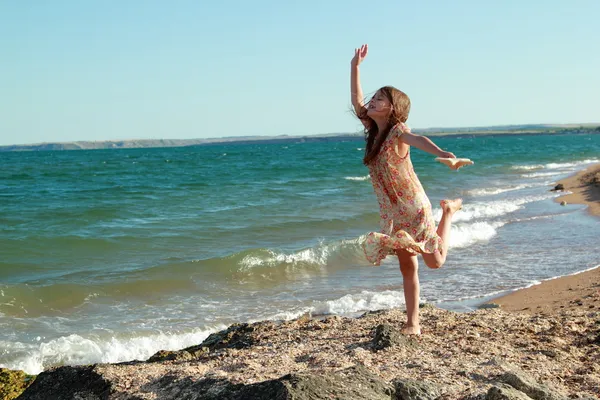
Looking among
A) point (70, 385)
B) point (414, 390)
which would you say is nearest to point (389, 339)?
point (414, 390)

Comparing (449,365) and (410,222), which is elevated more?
(410,222)

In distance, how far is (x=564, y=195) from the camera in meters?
22.7

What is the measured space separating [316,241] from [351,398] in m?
11.0

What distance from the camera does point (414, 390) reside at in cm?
367

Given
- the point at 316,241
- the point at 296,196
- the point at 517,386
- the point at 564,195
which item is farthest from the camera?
the point at 296,196

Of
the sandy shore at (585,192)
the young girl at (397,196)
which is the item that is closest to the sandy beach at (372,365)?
the young girl at (397,196)

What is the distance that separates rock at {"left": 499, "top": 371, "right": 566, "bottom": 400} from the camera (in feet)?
12.1

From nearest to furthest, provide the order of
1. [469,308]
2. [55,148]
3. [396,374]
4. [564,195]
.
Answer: [396,374]
[469,308]
[564,195]
[55,148]

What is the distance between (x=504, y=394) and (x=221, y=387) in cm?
146

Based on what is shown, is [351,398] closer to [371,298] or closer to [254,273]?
[371,298]

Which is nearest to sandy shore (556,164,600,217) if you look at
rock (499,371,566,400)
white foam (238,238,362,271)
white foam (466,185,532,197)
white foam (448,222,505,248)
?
white foam (466,185,532,197)

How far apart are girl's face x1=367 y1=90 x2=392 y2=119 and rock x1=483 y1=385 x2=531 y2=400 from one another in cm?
219

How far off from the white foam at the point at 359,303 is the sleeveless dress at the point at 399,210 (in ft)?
11.2

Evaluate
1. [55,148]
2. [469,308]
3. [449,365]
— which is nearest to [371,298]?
[469,308]
